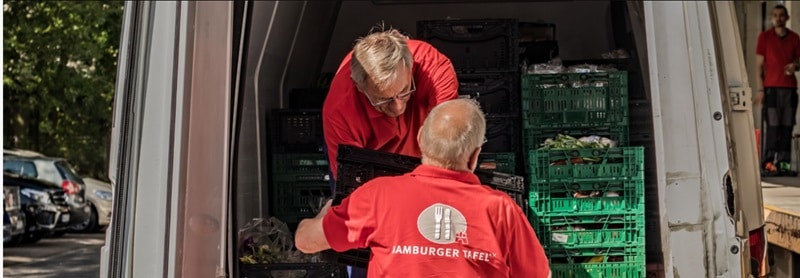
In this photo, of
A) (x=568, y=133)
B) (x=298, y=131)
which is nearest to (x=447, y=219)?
(x=568, y=133)

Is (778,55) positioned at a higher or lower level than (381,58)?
higher

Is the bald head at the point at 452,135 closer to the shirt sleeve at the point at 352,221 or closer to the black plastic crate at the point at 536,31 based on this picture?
the shirt sleeve at the point at 352,221

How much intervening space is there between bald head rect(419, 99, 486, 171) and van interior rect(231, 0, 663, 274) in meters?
1.57

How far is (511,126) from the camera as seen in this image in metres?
5.64

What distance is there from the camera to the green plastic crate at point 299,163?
5.92 metres

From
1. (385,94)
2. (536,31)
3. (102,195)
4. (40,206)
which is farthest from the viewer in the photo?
(102,195)

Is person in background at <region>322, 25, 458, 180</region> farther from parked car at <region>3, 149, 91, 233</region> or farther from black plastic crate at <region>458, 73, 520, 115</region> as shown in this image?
parked car at <region>3, 149, 91, 233</region>

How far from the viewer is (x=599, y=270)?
4816 mm

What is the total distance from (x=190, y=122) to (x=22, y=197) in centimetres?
1183

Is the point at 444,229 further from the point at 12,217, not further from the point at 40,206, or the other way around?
the point at 40,206

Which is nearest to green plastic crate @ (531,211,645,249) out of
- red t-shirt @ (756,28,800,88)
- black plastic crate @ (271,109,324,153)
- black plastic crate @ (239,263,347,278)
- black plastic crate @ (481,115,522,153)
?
black plastic crate @ (481,115,522,153)

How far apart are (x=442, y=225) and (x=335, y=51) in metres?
4.24

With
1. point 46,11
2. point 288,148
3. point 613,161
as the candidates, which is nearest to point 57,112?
point 46,11

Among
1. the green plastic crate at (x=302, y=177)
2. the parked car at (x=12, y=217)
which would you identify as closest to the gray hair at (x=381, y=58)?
the green plastic crate at (x=302, y=177)
